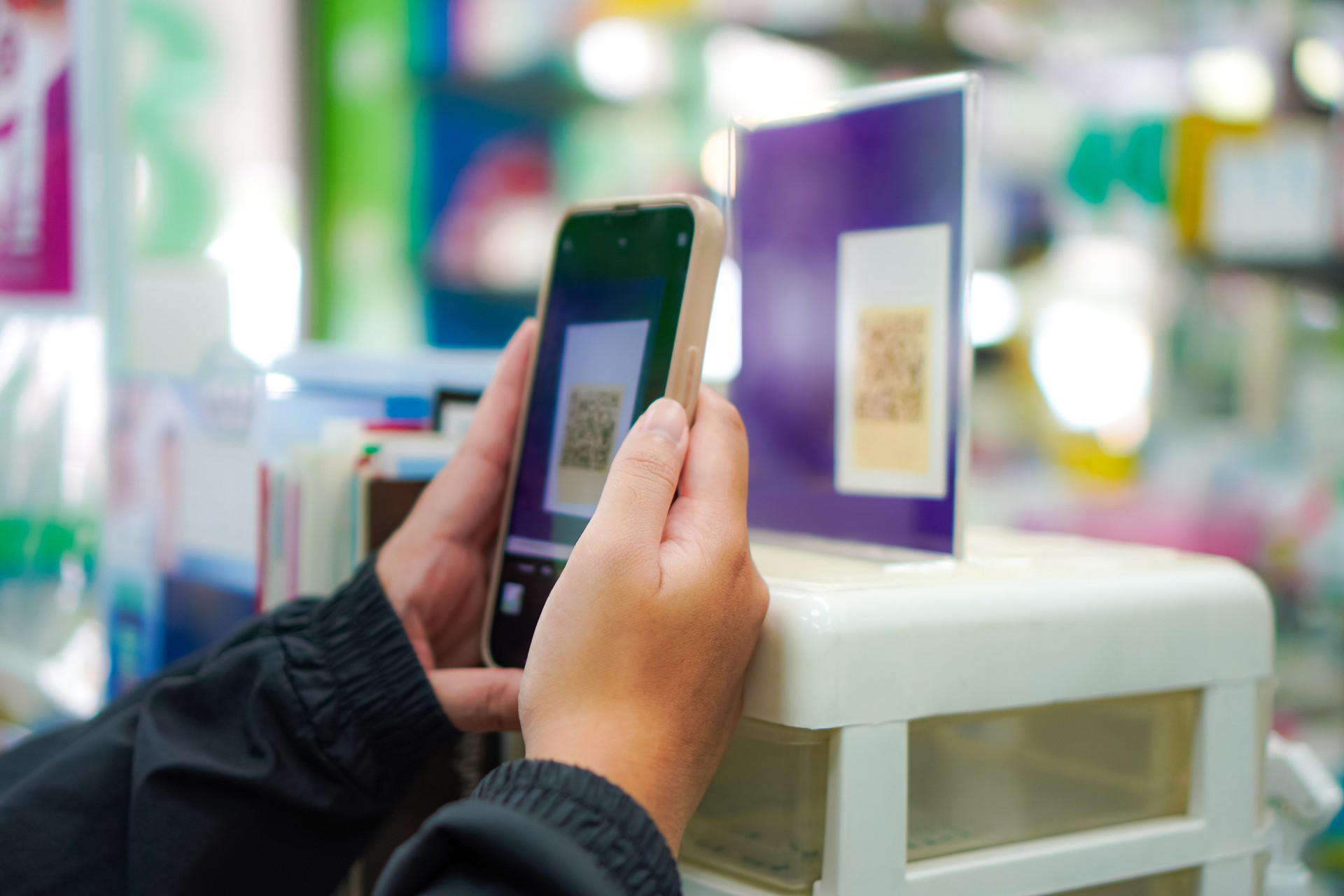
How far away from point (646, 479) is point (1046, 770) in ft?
0.99

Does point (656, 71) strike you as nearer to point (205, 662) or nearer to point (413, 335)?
point (413, 335)

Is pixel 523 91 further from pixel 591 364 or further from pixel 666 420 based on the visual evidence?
pixel 666 420

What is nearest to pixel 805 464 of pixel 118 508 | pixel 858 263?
pixel 858 263

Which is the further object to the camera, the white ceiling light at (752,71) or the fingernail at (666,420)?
the white ceiling light at (752,71)

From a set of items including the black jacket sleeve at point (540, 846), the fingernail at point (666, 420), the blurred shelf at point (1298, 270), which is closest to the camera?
the black jacket sleeve at point (540, 846)

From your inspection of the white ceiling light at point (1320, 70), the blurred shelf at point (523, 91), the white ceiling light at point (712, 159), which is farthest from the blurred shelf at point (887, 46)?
the white ceiling light at point (1320, 70)

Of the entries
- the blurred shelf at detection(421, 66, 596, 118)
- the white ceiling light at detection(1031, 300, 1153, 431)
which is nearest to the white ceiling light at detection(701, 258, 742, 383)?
the blurred shelf at detection(421, 66, 596, 118)

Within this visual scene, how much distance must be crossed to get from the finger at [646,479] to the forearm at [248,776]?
8.2 inches

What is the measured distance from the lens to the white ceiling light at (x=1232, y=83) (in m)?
2.36

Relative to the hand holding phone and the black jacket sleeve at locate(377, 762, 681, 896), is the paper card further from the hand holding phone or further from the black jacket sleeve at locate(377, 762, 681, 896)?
the black jacket sleeve at locate(377, 762, 681, 896)

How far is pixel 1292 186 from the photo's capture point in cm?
207

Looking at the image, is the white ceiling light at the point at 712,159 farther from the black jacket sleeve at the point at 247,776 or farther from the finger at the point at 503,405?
the black jacket sleeve at the point at 247,776

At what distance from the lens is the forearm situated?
655mm

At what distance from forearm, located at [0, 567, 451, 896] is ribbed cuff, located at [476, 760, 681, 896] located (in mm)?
200
